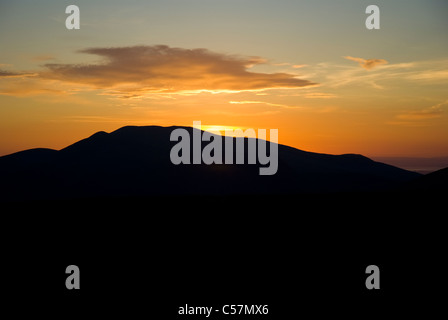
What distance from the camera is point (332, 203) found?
2314 centimetres

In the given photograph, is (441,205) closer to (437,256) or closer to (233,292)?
(437,256)

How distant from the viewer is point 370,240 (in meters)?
15.9

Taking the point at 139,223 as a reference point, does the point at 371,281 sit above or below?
below

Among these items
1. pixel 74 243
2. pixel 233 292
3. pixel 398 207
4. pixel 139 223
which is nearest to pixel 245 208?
pixel 139 223

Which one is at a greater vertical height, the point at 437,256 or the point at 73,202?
the point at 73,202

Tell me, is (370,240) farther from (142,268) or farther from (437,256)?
(142,268)

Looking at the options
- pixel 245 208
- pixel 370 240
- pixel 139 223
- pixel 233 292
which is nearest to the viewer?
pixel 233 292

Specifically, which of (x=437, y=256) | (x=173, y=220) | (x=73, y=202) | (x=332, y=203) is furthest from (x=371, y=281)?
(x=73, y=202)

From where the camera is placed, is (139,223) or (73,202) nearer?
A: (139,223)

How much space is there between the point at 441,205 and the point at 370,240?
6989mm

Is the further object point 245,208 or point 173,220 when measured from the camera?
→ point 245,208
